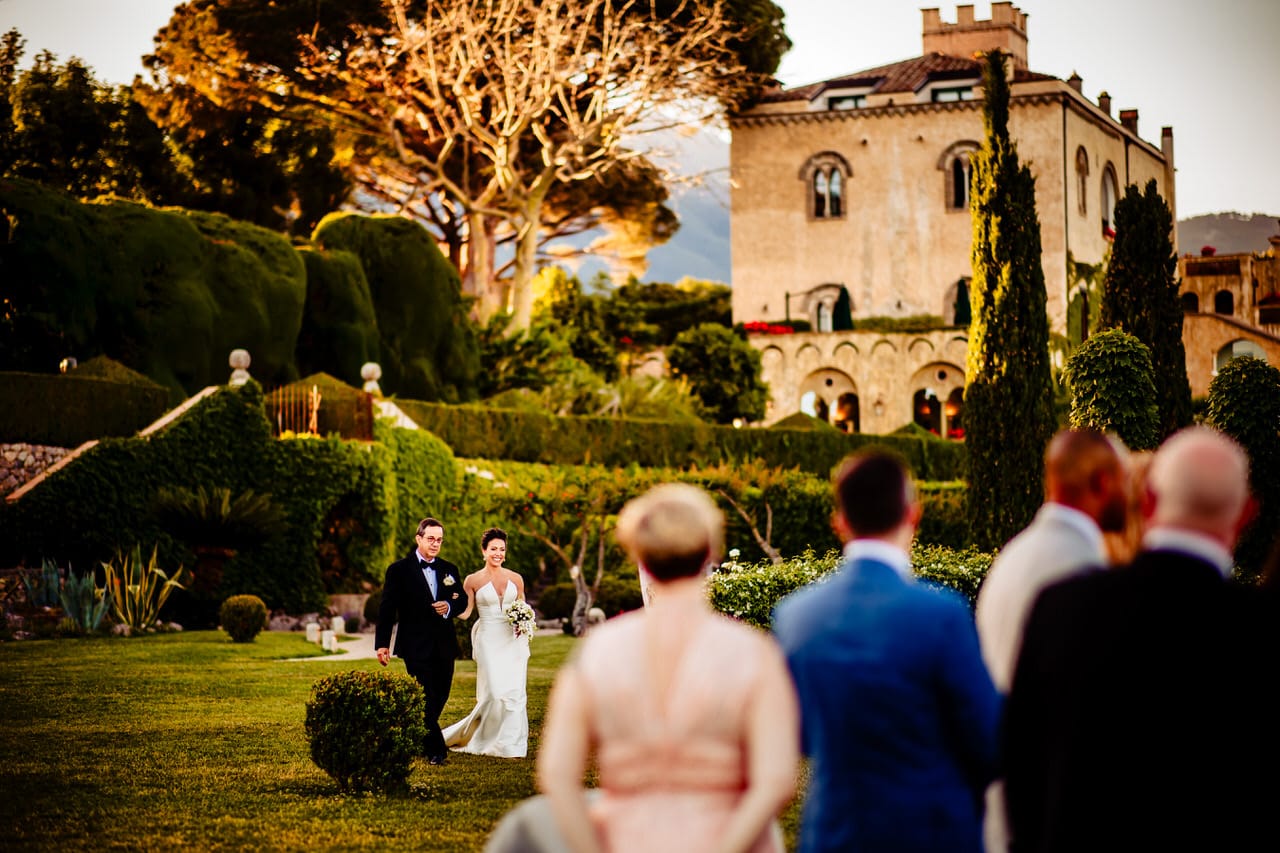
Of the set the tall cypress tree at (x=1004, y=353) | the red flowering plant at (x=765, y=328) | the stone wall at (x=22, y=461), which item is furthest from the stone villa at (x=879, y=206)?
the stone wall at (x=22, y=461)

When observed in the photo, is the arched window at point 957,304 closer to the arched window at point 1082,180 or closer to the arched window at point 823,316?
the arched window at point 823,316

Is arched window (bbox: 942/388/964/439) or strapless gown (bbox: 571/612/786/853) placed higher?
arched window (bbox: 942/388/964/439)

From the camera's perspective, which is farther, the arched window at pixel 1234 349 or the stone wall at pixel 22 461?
the arched window at pixel 1234 349

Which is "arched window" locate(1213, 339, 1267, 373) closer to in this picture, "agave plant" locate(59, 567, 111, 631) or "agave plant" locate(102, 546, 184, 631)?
"agave plant" locate(102, 546, 184, 631)

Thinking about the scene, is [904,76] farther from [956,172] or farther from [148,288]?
[148,288]

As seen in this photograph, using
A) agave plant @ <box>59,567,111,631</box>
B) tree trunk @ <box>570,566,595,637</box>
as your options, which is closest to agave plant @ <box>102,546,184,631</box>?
agave plant @ <box>59,567,111,631</box>

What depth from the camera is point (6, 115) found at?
46844 millimetres

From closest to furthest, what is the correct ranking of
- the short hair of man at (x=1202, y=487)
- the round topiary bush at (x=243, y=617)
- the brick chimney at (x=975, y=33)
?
the short hair of man at (x=1202, y=487), the round topiary bush at (x=243, y=617), the brick chimney at (x=975, y=33)

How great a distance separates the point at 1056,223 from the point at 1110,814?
189 ft

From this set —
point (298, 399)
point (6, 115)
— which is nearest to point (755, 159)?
point (6, 115)

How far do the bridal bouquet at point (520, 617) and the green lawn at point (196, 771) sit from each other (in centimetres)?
102

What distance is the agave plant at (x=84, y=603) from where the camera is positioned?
2214 centimetres

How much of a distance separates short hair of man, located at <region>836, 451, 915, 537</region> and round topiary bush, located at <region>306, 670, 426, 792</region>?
6438 millimetres

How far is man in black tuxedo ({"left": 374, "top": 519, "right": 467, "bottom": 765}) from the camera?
11445mm
